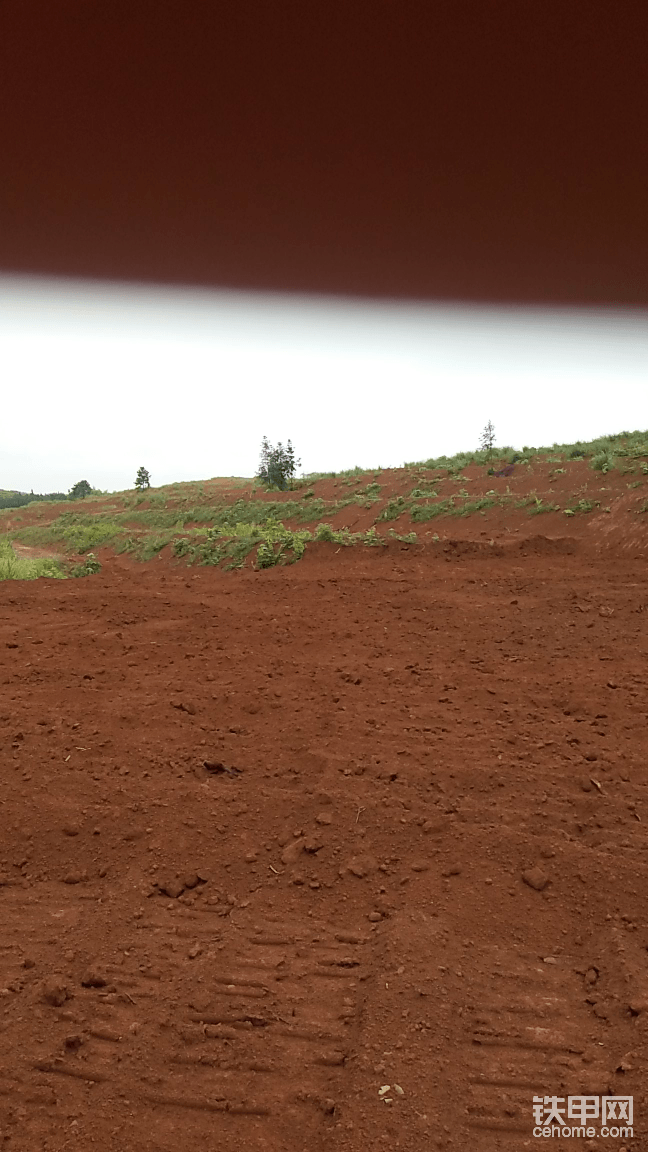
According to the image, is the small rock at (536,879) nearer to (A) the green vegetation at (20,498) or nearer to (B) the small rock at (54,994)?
(B) the small rock at (54,994)

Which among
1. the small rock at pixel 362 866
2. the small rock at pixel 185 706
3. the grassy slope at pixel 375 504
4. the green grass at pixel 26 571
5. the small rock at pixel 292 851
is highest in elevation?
the grassy slope at pixel 375 504

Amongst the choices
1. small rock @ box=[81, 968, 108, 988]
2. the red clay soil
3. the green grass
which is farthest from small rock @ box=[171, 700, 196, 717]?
the green grass

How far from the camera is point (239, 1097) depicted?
161 cm

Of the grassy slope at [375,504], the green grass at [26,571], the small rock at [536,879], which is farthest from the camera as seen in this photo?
the grassy slope at [375,504]

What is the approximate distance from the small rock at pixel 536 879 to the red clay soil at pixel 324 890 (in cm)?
2

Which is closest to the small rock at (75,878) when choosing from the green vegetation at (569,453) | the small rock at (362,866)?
the small rock at (362,866)

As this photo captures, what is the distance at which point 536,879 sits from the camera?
7.54 feet

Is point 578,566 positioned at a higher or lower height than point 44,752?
higher

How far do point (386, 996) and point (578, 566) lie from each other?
5658 millimetres

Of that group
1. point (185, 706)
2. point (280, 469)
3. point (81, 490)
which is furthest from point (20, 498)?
point (185, 706)

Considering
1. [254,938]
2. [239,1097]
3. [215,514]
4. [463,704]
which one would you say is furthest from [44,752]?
[215,514]

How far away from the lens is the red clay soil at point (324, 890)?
1600 millimetres

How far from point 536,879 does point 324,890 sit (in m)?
0.84

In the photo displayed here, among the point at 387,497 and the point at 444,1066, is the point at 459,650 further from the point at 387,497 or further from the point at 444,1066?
the point at 387,497
